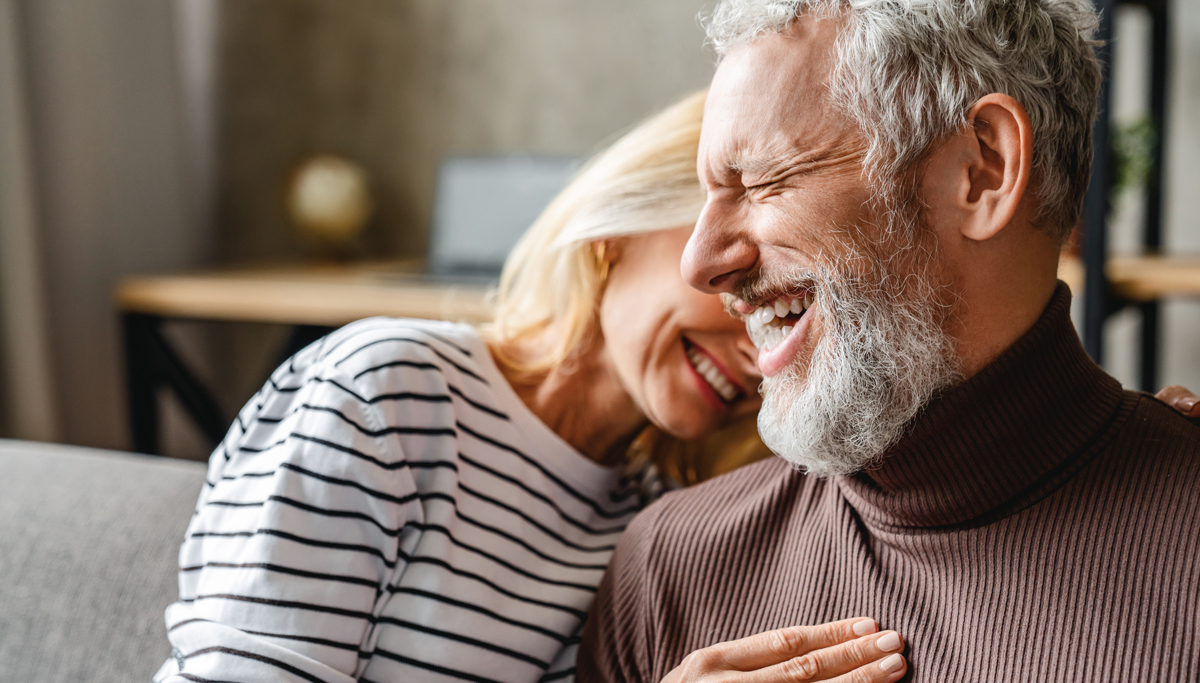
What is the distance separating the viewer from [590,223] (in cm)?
109

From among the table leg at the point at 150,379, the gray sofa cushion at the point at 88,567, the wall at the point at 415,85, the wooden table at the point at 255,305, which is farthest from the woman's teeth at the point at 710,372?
the table leg at the point at 150,379

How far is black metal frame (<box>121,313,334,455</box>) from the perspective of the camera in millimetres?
2307

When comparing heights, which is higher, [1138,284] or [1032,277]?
[1032,277]

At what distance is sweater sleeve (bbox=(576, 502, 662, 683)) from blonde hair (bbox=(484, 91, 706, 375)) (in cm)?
27

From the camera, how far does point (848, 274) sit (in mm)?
764

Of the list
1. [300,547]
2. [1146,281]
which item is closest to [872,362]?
[300,547]

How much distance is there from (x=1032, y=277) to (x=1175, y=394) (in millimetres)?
274

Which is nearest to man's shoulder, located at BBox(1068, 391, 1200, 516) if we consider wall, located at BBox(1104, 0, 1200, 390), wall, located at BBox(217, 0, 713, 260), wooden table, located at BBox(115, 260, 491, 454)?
wooden table, located at BBox(115, 260, 491, 454)

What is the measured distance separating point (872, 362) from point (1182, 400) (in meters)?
0.36

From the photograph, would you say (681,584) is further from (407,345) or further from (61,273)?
(61,273)

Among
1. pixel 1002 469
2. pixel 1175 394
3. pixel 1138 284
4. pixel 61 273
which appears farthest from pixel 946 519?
pixel 61 273

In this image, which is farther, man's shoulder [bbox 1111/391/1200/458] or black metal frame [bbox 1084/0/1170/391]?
black metal frame [bbox 1084/0/1170/391]

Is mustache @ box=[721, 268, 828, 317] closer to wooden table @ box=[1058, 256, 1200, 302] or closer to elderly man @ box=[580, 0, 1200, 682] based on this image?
elderly man @ box=[580, 0, 1200, 682]

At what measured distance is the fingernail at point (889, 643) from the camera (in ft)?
2.49
